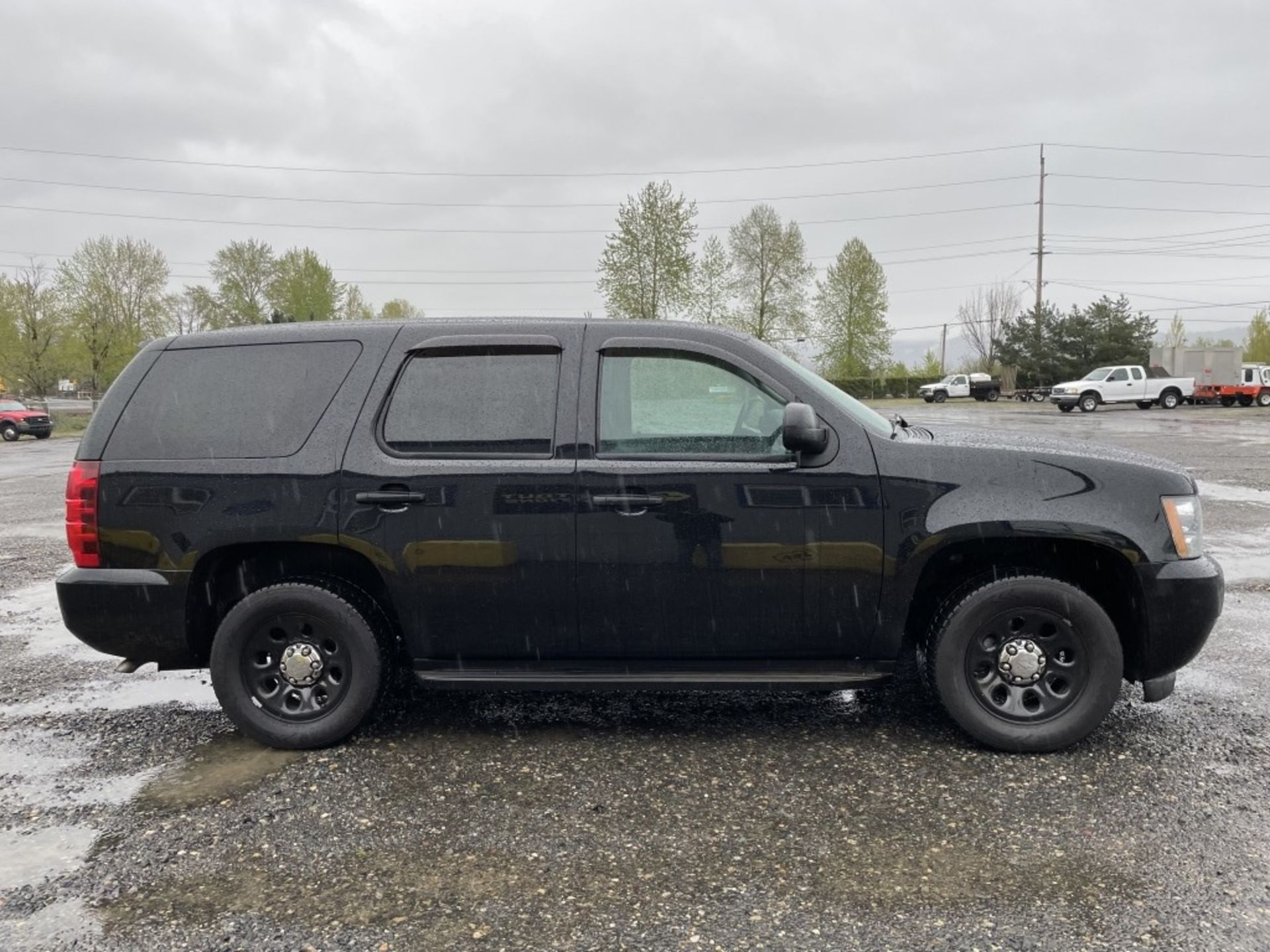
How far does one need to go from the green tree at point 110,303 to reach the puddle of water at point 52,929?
1924 inches

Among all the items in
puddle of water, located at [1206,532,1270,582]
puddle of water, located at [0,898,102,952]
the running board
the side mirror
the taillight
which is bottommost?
puddle of water, located at [0,898,102,952]

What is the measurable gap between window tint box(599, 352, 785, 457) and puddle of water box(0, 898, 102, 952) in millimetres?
2362

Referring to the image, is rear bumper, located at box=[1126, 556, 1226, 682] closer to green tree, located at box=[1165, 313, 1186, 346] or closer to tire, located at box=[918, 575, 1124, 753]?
tire, located at box=[918, 575, 1124, 753]

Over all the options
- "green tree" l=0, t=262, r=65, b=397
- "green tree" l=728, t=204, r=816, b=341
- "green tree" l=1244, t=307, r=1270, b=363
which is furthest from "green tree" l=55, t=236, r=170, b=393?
"green tree" l=1244, t=307, r=1270, b=363

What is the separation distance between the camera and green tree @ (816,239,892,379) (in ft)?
185

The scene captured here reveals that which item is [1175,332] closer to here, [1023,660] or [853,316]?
[853,316]

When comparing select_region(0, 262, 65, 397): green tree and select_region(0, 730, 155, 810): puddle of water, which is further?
select_region(0, 262, 65, 397): green tree

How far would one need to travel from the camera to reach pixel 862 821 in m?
3.32

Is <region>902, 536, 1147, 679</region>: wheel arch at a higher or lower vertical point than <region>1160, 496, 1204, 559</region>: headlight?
lower

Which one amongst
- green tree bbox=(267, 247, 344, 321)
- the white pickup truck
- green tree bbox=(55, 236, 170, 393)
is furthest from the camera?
green tree bbox=(267, 247, 344, 321)

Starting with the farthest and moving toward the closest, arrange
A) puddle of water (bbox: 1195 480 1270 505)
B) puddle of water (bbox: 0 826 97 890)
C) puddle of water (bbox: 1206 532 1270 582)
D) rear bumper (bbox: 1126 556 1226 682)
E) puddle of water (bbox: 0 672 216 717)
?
puddle of water (bbox: 1195 480 1270 505) → puddle of water (bbox: 1206 532 1270 582) → puddle of water (bbox: 0 672 216 717) → rear bumper (bbox: 1126 556 1226 682) → puddle of water (bbox: 0 826 97 890)

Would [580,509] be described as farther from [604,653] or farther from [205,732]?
[205,732]

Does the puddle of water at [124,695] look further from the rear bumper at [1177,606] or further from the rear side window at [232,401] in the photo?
the rear bumper at [1177,606]

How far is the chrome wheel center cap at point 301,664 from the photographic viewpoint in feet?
13.2
